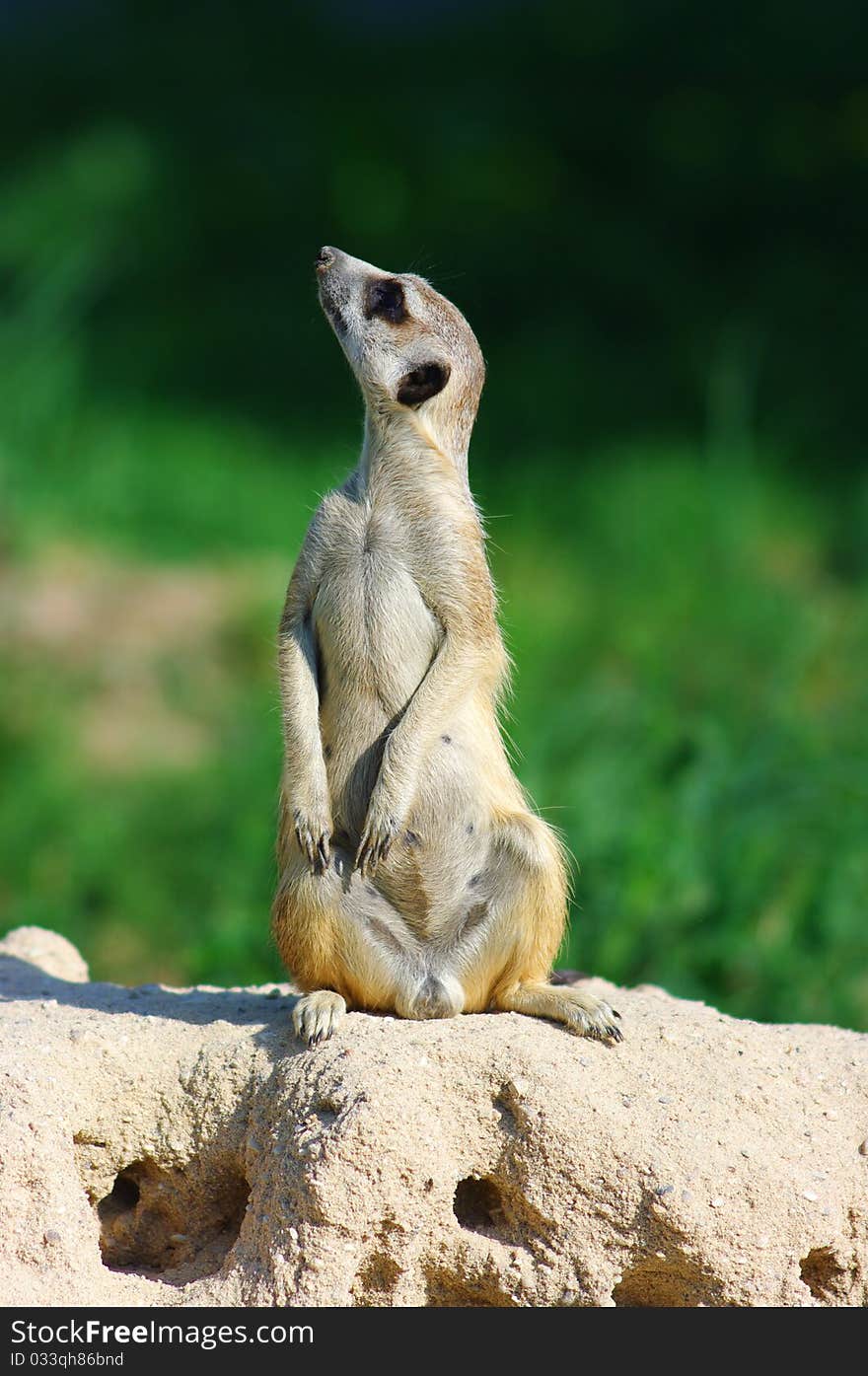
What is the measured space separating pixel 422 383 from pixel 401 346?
0.33 feet

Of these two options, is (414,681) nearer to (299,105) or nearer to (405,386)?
(405,386)

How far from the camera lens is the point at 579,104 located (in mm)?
12859

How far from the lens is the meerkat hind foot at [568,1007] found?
3.50 m

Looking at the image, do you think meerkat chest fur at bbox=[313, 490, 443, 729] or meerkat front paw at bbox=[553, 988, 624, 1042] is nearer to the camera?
meerkat front paw at bbox=[553, 988, 624, 1042]

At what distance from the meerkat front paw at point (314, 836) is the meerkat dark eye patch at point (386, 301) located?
1.15m

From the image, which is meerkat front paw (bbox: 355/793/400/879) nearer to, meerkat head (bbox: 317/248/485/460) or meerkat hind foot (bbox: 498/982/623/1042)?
meerkat hind foot (bbox: 498/982/623/1042)

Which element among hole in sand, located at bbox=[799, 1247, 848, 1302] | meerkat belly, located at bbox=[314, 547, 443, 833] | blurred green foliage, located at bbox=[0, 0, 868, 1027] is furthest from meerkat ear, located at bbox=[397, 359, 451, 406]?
blurred green foliage, located at bbox=[0, 0, 868, 1027]

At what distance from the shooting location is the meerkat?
12.3 feet

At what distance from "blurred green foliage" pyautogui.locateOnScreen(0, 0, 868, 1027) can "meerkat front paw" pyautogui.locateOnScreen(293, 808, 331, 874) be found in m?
2.29

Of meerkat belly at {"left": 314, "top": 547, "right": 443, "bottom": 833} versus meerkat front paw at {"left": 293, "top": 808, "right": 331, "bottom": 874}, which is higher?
meerkat belly at {"left": 314, "top": 547, "right": 443, "bottom": 833}

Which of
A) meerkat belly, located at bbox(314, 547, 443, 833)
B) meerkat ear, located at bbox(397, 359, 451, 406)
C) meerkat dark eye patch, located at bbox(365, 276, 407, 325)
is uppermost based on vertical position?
meerkat dark eye patch, located at bbox(365, 276, 407, 325)

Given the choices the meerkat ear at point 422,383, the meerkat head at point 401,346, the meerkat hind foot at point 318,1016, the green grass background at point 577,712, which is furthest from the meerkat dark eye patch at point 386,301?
the meerkat hind foot at point 318,1016

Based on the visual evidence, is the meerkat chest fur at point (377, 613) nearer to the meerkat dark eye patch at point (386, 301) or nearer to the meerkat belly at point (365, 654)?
the meerkat belly at point (365, 654)

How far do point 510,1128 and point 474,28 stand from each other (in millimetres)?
12459
